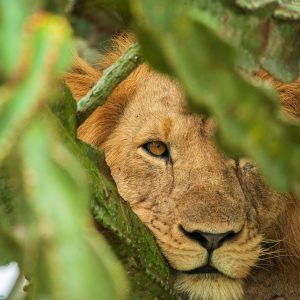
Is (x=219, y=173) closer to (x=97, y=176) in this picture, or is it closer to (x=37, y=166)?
(x=97, y=176)

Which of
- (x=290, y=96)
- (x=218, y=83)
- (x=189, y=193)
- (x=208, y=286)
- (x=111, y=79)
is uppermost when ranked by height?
(x=218, y=83)

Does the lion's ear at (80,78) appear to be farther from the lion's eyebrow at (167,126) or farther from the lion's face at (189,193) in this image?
the lion's eyebrow at (167,126)

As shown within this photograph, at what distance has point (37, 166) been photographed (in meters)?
0.88

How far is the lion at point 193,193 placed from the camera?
2.85 meters

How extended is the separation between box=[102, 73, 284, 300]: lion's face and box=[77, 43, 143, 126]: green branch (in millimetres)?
1020

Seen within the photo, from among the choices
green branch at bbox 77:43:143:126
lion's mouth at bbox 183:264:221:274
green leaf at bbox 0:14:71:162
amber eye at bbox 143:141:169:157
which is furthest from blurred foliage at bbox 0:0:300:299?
amber eye at bbox 143:141:169:157

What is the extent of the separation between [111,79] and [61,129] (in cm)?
59

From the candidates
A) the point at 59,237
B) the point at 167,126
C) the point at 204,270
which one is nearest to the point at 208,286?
the point at 204,270

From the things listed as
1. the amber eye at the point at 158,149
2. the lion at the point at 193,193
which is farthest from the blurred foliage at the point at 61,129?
the amber eye at the point at 158,149

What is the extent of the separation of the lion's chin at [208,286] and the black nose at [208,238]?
115mm

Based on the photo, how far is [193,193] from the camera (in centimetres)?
304

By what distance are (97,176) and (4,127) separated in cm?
98

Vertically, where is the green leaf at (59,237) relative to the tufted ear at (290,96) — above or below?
above

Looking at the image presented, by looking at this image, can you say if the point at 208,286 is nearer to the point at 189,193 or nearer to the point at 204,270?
the point at 204,270
